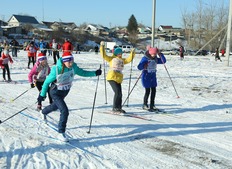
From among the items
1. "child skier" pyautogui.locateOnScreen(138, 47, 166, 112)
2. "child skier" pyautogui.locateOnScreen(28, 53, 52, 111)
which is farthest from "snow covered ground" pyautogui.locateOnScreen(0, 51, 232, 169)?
"child skier" pyautogui.locateOnScreen(28, 53, 52, 111)

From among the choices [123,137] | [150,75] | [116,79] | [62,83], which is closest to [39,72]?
[116,79]

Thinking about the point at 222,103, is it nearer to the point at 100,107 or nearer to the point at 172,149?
the point at 100,107

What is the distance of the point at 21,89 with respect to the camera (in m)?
12.4

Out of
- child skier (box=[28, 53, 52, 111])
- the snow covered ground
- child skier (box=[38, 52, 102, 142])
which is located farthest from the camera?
child skier (box=[28, 53, 52, 111])

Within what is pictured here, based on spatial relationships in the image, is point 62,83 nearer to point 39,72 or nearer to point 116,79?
point 116,79

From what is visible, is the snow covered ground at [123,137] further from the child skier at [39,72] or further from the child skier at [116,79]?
the child skier at [39,72]

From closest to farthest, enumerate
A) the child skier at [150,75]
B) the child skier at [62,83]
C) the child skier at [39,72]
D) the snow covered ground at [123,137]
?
the snow covered ground at [123,137], the child skier at [62,83], the child skier at [39,72], the child skier at [150,75]

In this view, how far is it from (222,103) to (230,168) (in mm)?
5782

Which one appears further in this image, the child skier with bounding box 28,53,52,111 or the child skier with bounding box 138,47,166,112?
the child skier with bounding box 138,47,166,112

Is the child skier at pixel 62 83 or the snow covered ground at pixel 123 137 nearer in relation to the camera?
the snow covered ground at pixel 123 137

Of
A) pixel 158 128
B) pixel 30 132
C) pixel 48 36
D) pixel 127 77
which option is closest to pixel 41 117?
pixel 30 132

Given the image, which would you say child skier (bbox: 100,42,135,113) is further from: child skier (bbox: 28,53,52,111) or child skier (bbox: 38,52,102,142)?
child skier (bbox: 38,52,102,142)

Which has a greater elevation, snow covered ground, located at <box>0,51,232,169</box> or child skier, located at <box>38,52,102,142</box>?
child skier, located at <box>38,52,102,142</box>

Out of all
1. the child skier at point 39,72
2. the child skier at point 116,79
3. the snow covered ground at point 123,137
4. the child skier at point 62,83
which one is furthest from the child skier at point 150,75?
the child skier at point 62,83
